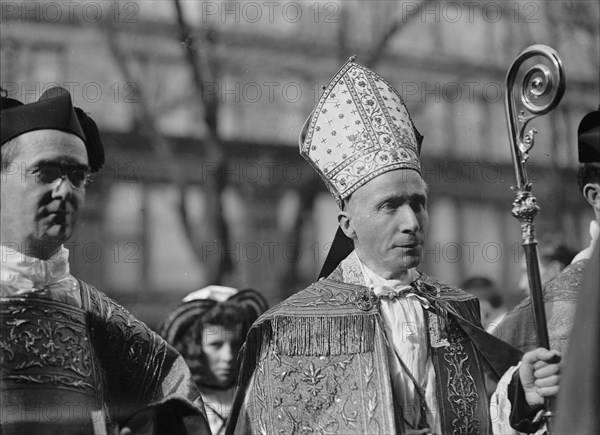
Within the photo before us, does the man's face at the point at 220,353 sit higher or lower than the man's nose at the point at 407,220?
lower

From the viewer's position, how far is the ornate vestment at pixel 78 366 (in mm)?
4059

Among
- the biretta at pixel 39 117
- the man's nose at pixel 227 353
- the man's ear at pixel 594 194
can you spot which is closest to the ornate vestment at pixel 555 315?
the man's ear at pixel 594 194

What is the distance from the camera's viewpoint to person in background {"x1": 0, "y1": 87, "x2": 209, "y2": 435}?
407 centimetres

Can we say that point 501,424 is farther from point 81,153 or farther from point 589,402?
point 81,153

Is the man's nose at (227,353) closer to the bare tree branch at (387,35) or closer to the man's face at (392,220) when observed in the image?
the man's face at (392,220)

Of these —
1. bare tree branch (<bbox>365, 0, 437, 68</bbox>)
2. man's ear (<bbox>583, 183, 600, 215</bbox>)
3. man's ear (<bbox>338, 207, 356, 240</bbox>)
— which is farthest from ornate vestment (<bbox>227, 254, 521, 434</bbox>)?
bare tree branch (<bbox>365, 0, 437, 68</bbox>)

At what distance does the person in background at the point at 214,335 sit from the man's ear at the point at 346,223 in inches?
64.1

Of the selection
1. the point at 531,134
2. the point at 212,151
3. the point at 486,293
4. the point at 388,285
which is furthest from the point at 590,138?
the point at 212,151

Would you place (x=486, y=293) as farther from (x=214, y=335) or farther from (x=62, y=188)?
(x=62, y=188)

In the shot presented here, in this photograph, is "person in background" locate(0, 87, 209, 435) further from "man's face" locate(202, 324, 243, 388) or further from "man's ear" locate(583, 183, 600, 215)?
"man's ear" locate(583, 183, 600, 215)

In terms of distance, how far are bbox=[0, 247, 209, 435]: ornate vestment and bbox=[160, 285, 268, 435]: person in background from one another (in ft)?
4.59

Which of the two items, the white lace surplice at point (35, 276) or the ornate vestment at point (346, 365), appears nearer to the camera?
the white lace surplice at point (35, 276)

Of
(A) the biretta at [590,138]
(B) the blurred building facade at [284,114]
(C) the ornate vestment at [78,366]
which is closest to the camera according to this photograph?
(C) the ornate vestment at [78,366]

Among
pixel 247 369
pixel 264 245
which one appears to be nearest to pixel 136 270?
pixel 264 245
